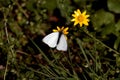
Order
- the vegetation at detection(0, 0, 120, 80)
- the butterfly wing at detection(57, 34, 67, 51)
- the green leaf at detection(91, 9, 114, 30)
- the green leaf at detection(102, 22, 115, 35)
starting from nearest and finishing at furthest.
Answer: the butterfly wing at detection(57, 34, 67, 51), the vegetation at detection(0, 0, 120, 80), the green leaf at detection(102, 22, 115, 35), the green leaf at detection(91, 9, 114, 30)

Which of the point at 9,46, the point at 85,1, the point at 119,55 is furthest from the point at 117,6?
the point at 9,46

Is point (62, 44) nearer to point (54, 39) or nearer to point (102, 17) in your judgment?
point (54, 39)

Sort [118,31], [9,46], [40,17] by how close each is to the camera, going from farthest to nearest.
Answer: [40,17]
[118,31]
[9,46]

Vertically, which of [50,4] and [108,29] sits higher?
[50,4]

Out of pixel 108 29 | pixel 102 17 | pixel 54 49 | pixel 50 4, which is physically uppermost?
pixel 50 4

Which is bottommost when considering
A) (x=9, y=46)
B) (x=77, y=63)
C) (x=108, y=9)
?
(x=77, y=63)

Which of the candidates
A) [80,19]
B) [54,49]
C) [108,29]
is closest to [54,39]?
[80,19]

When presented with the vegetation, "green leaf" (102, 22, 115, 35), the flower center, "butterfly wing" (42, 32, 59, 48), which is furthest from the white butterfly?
"green leaf" (102, 22, 115, 35)

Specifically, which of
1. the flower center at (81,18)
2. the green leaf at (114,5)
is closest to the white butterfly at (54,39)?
the flower center at (81,18)

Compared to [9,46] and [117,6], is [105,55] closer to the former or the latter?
[117,6]

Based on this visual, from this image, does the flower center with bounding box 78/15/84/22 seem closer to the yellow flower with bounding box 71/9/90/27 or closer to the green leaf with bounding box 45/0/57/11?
the yellow flower with bounding box 71/9/90/27

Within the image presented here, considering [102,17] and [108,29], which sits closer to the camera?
[108,29]
